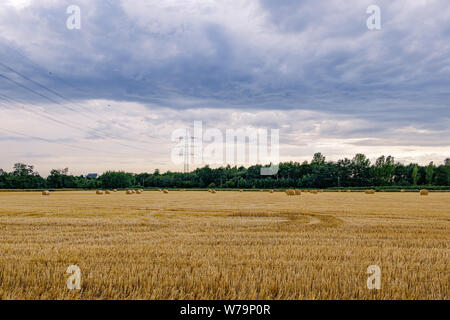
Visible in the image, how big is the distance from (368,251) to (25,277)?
303 inches

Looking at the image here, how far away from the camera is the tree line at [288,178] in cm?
11648

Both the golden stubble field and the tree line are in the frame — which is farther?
the tree line

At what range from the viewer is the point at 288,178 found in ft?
429

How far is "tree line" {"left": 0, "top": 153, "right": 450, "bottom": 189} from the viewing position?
116 metres

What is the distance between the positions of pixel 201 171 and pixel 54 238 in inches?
5446

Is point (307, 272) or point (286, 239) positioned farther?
point (286, 239)

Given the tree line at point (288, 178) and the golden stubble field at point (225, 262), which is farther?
the tree line at point (288, 178)

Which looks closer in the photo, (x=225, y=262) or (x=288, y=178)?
(x=225, y=262)
